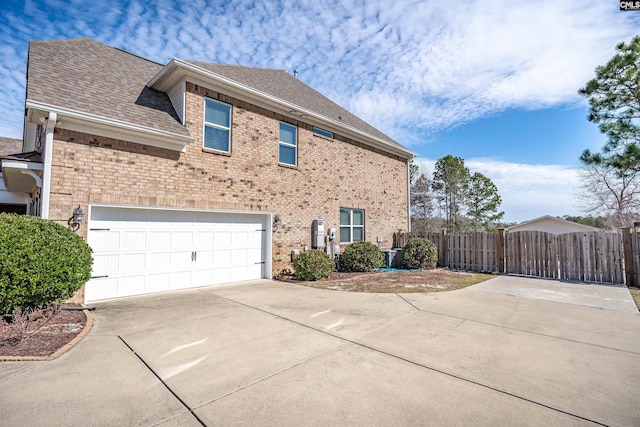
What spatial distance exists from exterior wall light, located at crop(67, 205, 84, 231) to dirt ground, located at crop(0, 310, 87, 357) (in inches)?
73.8

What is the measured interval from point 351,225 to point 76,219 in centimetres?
988

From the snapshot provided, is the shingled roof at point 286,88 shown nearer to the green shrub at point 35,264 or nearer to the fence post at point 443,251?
the green shrub at point 35,264

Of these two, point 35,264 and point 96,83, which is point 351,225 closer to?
point 96,83

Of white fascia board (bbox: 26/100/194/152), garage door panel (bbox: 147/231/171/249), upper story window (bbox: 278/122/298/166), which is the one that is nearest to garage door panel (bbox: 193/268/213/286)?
garage door panel (bbox: 147/231/171/249)

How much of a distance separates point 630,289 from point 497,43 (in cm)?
803

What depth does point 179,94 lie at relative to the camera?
8.79m

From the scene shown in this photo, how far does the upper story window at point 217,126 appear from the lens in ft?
29.4

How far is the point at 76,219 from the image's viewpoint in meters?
6.61

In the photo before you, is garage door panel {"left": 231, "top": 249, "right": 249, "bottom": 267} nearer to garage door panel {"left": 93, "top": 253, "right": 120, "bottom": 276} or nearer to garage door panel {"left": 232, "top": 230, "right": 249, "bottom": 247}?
garage door panel {"left": 232, "top": 230, "right": 249, "bottom": 247}

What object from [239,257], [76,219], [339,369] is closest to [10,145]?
[76,219]

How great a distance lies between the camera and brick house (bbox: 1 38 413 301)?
22.3 ft

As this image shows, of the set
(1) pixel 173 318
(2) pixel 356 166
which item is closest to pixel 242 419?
(1) pixel 173 318

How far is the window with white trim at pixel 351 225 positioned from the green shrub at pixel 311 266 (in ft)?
10.5

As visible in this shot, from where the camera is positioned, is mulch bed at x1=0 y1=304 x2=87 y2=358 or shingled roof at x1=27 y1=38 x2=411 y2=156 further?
shingled roof at x1=27 y1=38 x2=411 y2=156
